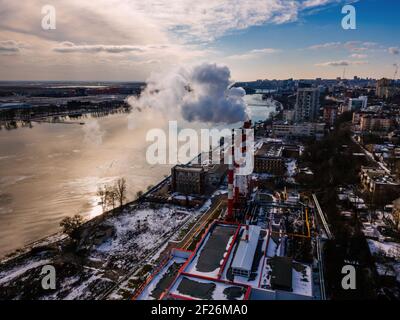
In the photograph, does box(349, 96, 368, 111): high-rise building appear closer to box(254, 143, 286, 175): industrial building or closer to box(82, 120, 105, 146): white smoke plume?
box(254, 143, 286, 175): industrial building

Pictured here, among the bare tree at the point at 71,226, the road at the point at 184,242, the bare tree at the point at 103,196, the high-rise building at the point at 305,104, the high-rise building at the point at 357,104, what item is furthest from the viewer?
the high-rise building at the point at 357,104

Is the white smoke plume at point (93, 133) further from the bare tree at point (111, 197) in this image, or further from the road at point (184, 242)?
the road at point (184, 242)

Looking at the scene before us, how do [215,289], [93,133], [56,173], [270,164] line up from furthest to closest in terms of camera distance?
[93,133]
[270,164]
[56,173]
[215,289]

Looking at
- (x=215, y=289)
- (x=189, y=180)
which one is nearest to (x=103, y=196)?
(x=189, y=180)

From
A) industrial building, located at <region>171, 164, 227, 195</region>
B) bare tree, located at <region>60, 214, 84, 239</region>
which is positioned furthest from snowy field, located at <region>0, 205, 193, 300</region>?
industrial building, located at <region>171, 164, 227, 195</region>

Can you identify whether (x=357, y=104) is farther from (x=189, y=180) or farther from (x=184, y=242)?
(x=184, y=242)

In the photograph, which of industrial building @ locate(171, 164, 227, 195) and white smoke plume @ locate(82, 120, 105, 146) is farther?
white smoke plume @ locate(82, 120, 105, 146)

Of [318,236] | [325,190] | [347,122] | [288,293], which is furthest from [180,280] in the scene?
[347,122]

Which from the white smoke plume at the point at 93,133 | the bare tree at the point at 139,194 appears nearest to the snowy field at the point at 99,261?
the bare tree at the point at 139,194

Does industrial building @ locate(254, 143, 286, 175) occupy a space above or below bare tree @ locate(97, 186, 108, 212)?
above
